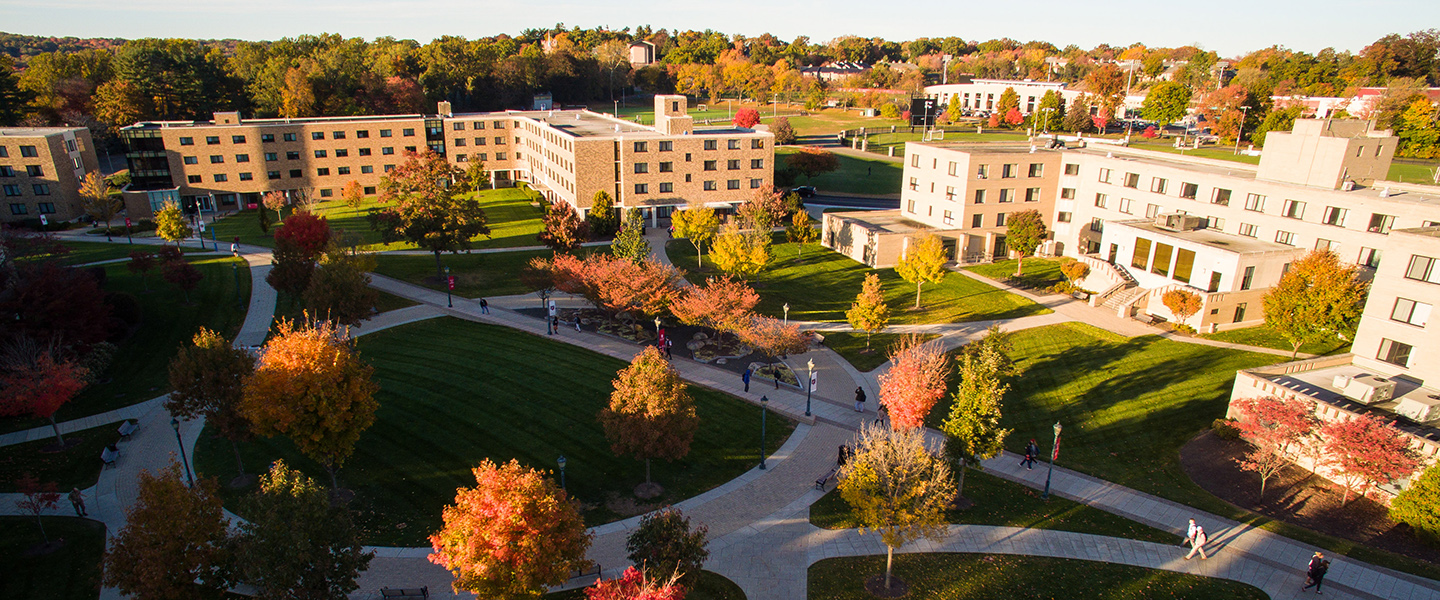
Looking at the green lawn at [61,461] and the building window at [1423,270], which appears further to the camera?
the building window at [1423,270]

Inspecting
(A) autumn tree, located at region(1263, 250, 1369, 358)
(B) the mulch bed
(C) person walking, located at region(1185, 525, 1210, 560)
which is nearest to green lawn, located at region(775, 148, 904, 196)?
(A) autumn tree, located at region(1263, 250, 1369, 358)

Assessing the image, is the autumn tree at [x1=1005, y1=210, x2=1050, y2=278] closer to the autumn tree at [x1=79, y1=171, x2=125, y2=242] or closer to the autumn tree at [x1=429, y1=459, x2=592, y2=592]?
the autumn tree at [x1=429, y1=459, x2=592, y2=592]

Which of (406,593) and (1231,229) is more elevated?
(1231,229)

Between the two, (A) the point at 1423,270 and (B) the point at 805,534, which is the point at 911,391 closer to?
(B) the point at 805,534

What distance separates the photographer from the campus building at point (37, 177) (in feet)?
209

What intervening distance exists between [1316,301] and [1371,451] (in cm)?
1604

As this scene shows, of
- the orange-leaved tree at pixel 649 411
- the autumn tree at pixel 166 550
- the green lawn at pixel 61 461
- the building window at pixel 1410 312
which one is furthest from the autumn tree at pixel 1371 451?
the green lawn at pixel 61 461

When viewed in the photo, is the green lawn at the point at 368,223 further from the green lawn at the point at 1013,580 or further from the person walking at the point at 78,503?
the green lawn at the point at 1013,580

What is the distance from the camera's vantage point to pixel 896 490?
21516mm

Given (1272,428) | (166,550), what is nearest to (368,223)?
(166,550)

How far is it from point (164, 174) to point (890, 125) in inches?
4444

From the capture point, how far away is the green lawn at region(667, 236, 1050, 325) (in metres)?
48.7

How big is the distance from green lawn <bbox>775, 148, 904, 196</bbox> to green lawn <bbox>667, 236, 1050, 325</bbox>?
33.6m

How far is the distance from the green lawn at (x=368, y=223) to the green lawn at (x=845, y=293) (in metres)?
16.2
